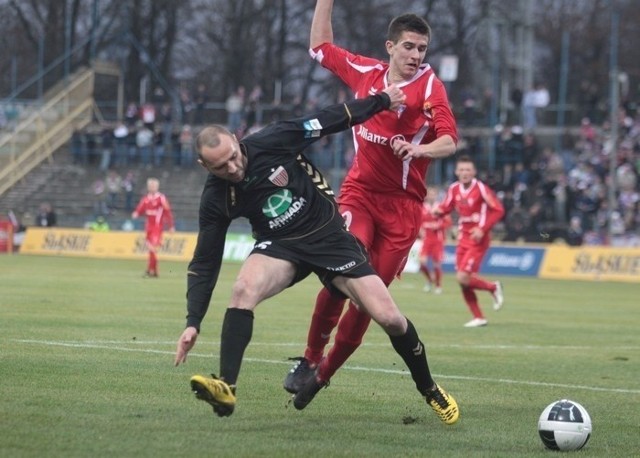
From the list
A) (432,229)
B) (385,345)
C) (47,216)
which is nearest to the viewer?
(385,345)

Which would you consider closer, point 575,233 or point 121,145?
point 575,233

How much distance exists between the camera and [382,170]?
32.9ft

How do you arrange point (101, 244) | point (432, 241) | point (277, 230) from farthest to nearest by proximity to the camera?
A: point (101, 244)
point (432, 241)
point (277, 230)

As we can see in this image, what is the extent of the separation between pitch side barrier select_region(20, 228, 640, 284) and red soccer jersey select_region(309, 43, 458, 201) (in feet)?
77.3

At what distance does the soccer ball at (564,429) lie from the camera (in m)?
8.10

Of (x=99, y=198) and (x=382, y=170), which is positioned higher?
(x=382, y=170)

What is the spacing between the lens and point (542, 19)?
6838 centimetres

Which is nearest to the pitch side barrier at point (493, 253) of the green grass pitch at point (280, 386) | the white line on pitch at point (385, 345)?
the green grass pitch at point (280, 386)

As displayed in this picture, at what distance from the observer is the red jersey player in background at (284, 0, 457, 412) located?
9648 millimetres

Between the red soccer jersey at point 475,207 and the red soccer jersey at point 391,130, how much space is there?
33.5 feet

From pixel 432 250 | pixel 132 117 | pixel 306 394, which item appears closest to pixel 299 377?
pixel 306 394

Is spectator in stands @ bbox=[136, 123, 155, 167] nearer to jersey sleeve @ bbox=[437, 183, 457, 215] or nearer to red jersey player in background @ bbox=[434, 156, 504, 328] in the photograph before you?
jersey sleeve @ bbox=[437, 183, 457, 215]

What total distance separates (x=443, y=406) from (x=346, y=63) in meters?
2.83

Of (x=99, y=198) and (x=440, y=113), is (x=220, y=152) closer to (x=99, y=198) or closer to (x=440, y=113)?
(x=440, y=113)
